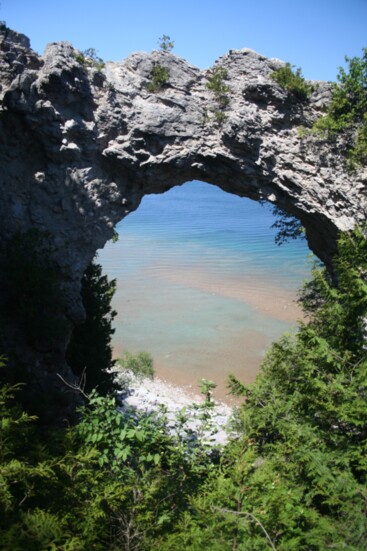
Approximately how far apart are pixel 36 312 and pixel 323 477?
7.81 metres

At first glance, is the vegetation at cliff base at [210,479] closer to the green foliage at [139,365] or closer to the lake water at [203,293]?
the lake water at [203,293]

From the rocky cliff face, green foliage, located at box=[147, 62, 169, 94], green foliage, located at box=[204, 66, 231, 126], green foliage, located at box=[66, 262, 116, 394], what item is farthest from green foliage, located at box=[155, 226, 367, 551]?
green foliage, located at box=[147, 62, 169, 94]

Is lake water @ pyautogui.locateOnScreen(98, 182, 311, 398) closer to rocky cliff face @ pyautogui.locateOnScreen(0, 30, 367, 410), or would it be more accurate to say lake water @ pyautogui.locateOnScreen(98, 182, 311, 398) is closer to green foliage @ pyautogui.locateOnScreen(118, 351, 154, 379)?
green foliage @ pyautogui.locateOnScreen(118, 351, 154, 379)

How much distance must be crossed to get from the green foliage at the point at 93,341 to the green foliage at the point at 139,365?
5.88 m

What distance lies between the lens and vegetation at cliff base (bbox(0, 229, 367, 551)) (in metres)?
3.29

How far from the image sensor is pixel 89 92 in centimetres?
1188

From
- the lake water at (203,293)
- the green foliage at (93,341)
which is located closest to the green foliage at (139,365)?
the lake water at (203,293)

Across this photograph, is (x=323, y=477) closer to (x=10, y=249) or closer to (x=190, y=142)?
(x=10, y=249)

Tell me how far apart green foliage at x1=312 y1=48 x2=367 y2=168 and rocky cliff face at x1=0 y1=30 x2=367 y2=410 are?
47 cm

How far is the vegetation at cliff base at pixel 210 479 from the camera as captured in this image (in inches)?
129

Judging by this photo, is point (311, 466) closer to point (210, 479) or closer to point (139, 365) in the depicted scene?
point (210, 479)

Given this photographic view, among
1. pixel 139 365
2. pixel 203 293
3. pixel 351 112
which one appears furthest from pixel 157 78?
pixel 203 293

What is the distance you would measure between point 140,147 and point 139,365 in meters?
11.3

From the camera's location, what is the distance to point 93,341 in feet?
43.5
